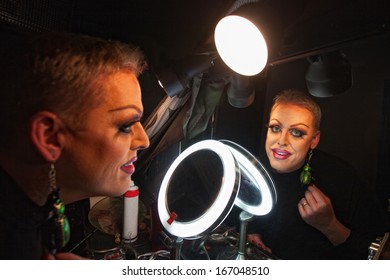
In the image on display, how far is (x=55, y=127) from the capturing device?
53 centimetres

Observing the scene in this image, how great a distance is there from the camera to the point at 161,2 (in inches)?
47.9

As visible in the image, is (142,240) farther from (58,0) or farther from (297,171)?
(58,0)

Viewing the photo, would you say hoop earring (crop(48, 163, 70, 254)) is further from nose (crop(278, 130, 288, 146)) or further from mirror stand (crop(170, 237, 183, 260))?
nose (crop(278, 130, 288, 146))

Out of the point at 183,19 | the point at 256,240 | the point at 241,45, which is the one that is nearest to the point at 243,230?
the point at 256,240

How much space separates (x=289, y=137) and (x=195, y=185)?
351mm

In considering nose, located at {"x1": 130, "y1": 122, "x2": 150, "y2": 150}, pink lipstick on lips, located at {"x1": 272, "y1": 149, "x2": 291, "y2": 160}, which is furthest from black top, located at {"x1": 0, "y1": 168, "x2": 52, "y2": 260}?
pink lipstick on lips, located at {"x1": 272, "y1": 149, "x2": 291, "y2": 160}

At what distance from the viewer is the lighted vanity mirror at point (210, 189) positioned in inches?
26.0

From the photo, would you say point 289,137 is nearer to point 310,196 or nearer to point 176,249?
point 310,196

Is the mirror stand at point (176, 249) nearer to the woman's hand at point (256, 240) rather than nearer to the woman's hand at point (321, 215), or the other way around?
the woman's hand at point (256, 240)

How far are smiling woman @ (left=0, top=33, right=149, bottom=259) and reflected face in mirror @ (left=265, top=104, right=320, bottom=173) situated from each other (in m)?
0.46

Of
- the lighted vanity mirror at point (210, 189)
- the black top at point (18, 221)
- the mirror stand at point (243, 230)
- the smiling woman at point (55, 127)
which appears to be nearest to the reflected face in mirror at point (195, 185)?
the lighted vanity mirror at point (210, 189)

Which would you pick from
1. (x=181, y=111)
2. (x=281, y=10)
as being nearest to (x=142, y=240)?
(x=181, y=111)

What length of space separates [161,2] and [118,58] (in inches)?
31.5
